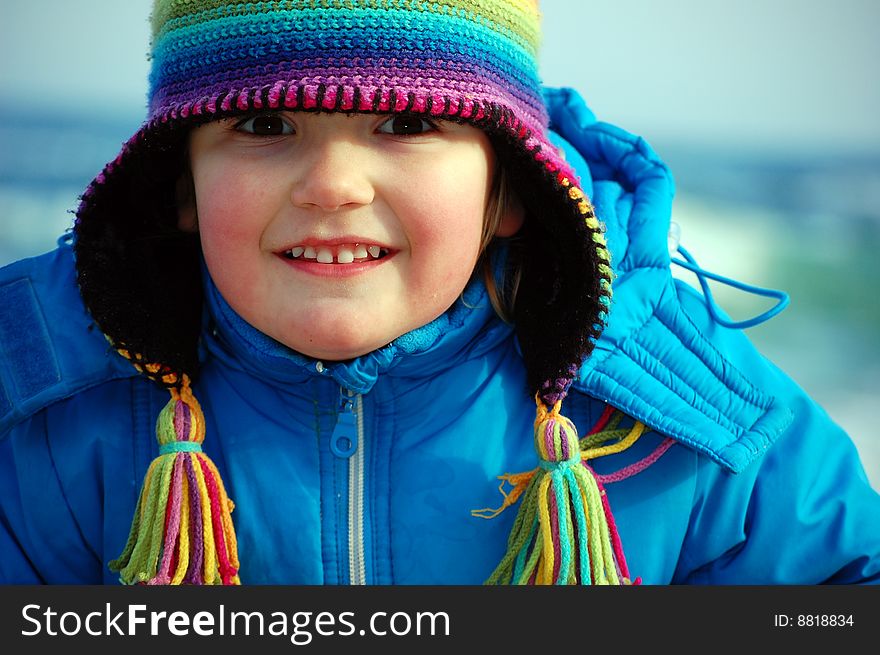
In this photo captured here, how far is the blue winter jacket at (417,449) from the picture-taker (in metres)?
1.20

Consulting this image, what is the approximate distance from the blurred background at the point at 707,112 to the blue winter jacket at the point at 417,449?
5.20 ft

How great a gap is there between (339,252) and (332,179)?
0.09m

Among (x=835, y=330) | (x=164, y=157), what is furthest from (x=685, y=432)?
(x=835, y=330)

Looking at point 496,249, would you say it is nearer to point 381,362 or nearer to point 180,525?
point 381,362

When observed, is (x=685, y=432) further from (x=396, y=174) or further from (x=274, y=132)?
(x=274, y=132)

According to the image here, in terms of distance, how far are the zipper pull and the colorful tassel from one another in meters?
0.17

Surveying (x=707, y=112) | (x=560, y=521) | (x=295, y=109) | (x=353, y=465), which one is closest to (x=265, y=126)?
(x=295, y=109)

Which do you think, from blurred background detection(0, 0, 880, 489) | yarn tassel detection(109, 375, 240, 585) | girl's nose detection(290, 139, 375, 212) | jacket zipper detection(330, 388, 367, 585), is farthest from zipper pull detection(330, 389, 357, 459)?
blurred background detection(0, 0, 880, 489)

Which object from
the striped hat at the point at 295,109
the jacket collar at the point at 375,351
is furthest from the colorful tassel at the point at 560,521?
the jacket collar at the point at 375,351

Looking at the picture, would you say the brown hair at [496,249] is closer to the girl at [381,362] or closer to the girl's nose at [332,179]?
the girl at [381,362]

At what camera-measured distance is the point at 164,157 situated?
1.21 meters

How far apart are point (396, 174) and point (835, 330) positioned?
2013 millimetres

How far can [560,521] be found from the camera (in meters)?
1.12

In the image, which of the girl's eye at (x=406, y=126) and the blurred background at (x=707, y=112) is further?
the blurred background at (x=707, y=112)
